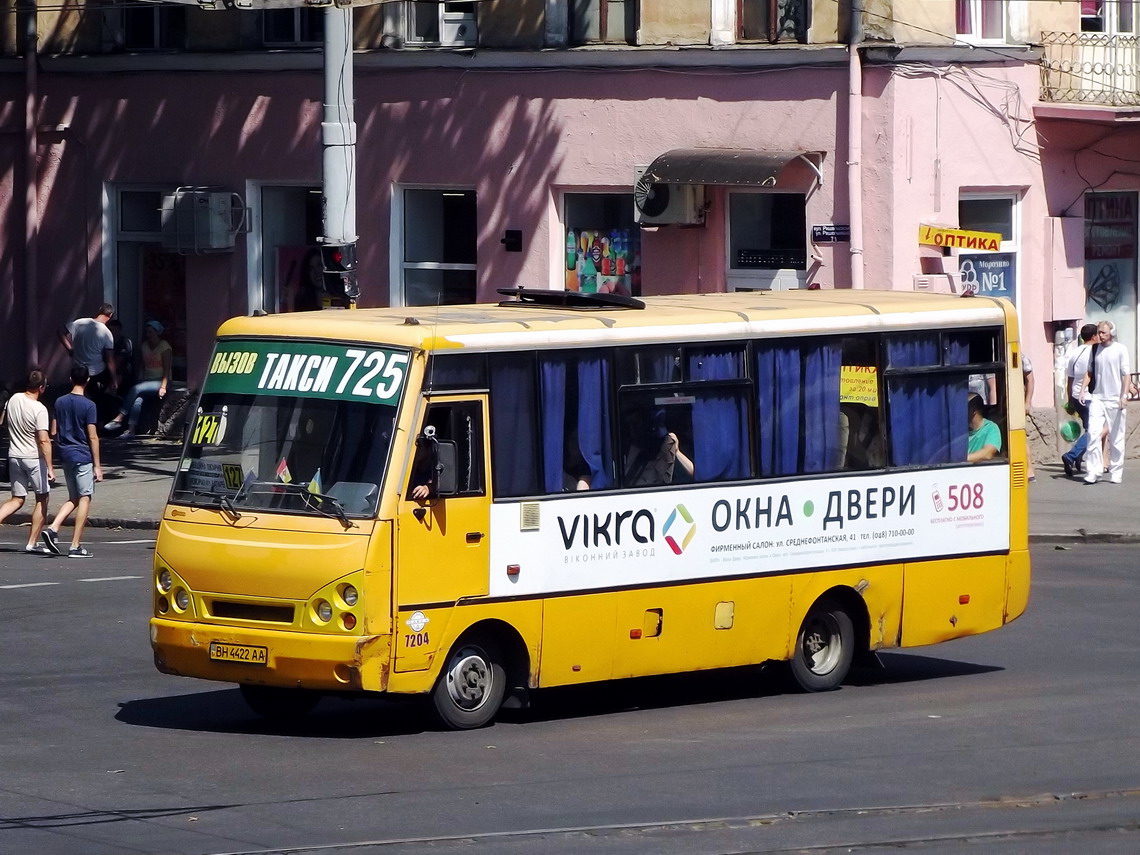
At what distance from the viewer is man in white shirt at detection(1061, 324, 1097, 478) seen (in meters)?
24.5

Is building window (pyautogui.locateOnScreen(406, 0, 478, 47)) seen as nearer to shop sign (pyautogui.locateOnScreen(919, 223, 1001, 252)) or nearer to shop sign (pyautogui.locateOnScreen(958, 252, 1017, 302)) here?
shop sign (pyautogui.locateOnScreen(919, 223, 1001, 252))

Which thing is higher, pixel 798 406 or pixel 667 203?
pixel 667 203

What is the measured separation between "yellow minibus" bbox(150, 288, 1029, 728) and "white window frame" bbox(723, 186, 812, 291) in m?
11.0

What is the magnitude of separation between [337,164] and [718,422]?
9421mm

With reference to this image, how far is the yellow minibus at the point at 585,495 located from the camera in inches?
436

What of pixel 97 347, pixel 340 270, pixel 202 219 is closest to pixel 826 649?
pixel 340 270

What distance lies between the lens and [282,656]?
10891mm

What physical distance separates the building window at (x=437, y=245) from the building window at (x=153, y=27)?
164 inches

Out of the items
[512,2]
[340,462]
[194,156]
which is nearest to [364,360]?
[340,462]

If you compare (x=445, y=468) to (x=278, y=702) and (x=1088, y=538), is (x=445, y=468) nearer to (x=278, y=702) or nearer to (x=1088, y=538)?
(x=278, y=702)

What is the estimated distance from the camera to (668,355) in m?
12.3

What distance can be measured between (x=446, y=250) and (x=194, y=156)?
3.93m

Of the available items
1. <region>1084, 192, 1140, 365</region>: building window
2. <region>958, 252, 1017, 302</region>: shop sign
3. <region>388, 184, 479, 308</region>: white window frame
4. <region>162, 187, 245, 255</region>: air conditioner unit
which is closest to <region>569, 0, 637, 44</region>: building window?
<region>388, 184, 479, 308</region>: white window frame

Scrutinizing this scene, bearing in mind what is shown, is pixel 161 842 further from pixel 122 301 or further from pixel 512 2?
pixel 122 301
